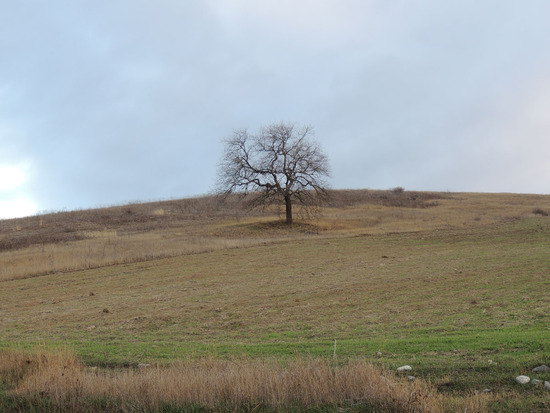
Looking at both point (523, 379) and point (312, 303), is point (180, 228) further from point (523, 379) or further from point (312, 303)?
point (523, 379)

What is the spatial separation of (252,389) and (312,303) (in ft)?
32.4

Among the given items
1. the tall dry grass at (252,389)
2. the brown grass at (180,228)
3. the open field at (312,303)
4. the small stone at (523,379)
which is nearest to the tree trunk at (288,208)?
the brown grass at (180,228)

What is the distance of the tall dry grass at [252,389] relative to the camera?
20.9 ft

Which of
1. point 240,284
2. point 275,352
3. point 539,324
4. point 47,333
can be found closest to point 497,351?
point 539,324

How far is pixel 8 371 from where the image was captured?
8.89 metres

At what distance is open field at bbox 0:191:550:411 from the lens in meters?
8.83

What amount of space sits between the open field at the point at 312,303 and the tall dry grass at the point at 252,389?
0.43 feet

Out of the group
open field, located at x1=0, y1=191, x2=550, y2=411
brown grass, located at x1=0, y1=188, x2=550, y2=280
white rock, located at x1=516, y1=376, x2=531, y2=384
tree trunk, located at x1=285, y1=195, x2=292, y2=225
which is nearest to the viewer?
white rock, located at x1=516, y1=376, x2=531, y2=384

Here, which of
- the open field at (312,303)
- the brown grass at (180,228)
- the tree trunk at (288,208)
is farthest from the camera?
the tree trunk at (288,208)

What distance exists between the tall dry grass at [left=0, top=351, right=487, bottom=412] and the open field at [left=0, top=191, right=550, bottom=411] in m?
0.13

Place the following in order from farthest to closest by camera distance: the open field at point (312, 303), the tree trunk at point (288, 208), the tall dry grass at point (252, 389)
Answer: the tree trunk at point (288, 208) < the open field at point (312, 303) < the tall dry grass at point (252, 389)

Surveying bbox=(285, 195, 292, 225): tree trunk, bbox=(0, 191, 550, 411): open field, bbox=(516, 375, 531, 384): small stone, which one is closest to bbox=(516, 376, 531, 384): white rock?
bbox=(516, 375, 531, 384): small stone

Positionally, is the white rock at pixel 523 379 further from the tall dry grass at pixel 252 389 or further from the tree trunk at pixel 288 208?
the tree trunk at pixel 288 208

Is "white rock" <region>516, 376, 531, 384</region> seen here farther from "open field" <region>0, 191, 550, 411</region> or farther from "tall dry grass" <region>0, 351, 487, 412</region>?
"tall dry grass" <region>0, 351, 487, 412</region>
